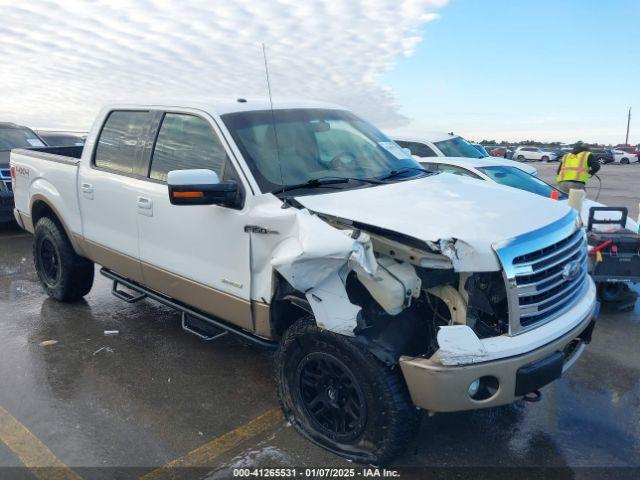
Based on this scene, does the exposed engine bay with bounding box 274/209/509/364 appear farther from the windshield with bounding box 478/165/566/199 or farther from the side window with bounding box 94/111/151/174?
the windshield with bounding box 478/165/566/199

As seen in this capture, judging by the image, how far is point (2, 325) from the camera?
5.18 m

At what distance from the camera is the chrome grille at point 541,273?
8.97ft

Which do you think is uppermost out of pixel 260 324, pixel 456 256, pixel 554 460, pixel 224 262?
pixel 456 256

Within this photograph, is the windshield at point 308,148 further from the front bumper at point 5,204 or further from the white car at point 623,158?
the white car at point 623,158

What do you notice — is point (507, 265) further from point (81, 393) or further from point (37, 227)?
point (37, 227)

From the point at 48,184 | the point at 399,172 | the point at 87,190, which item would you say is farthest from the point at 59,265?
the point at 399,172

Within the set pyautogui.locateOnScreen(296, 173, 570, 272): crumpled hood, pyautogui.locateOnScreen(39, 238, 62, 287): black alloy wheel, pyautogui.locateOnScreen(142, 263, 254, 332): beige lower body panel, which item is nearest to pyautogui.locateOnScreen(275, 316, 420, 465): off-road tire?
pyautogui.locateOnScreen(142, 263, 254, 332): beige lower body panel

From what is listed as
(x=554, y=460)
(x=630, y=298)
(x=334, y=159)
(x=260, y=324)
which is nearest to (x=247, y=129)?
(x=334, y=159)

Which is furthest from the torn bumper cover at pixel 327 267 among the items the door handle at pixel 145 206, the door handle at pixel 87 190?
the door handle at pixel 87 190

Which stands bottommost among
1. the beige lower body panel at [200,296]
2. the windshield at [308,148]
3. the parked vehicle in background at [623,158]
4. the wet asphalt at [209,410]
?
the parked vehicle in background at [623,158]

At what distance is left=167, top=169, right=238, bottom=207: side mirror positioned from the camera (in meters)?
3.19

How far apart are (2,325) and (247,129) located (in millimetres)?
3268

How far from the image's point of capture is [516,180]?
7793 millimetres

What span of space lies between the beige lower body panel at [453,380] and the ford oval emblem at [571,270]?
0.51 m
